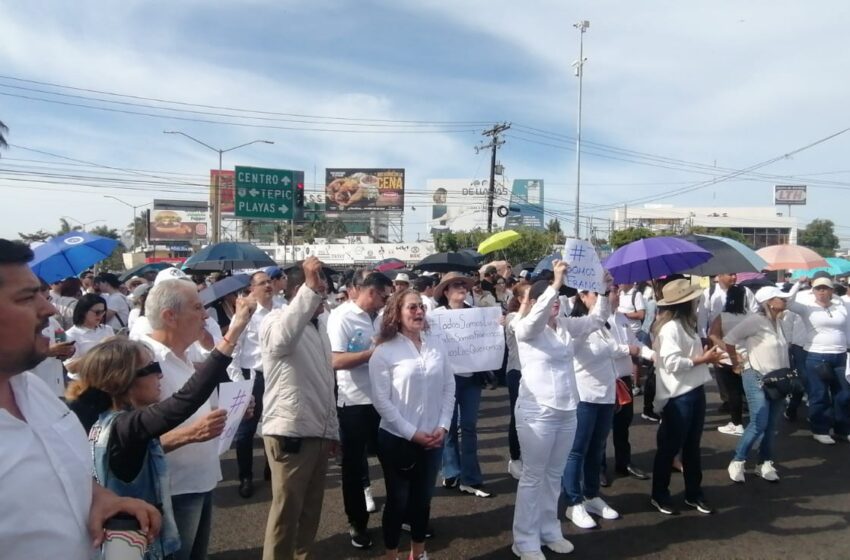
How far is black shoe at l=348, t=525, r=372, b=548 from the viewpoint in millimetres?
4602

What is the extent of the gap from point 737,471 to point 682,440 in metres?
1.31

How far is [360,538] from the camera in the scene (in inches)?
182

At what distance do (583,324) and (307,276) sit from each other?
237 centimetres

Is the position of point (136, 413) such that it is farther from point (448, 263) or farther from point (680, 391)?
point (448, 263)

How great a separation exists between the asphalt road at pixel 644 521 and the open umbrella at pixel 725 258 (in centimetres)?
214

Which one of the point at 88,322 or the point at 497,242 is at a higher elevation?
the point at 497,242

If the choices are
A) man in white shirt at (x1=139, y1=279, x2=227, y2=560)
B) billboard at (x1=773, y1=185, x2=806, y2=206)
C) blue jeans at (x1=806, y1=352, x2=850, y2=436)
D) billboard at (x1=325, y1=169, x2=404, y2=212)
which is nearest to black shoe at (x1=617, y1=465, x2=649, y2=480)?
blue jeans at (x1=806, y1=352, x2=850, y2=436)

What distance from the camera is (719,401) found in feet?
31.5

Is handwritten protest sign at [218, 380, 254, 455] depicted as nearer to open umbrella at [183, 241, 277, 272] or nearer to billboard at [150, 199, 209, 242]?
open umbrella at [183, 241, 277, 272]

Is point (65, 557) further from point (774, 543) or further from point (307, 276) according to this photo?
point (774, 543)

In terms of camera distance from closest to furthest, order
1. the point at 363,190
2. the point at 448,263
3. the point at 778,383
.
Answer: the point at 778,383
the point at 448,263
the point at 363,190

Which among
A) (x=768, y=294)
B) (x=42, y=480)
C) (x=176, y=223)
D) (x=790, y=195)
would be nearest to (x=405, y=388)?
(x=42, y=480)

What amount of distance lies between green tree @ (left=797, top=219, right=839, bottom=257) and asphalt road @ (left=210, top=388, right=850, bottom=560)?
78150 mm

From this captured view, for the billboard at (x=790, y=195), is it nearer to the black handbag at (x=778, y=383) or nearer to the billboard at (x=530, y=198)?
the billboard at (x=530, y=198)
